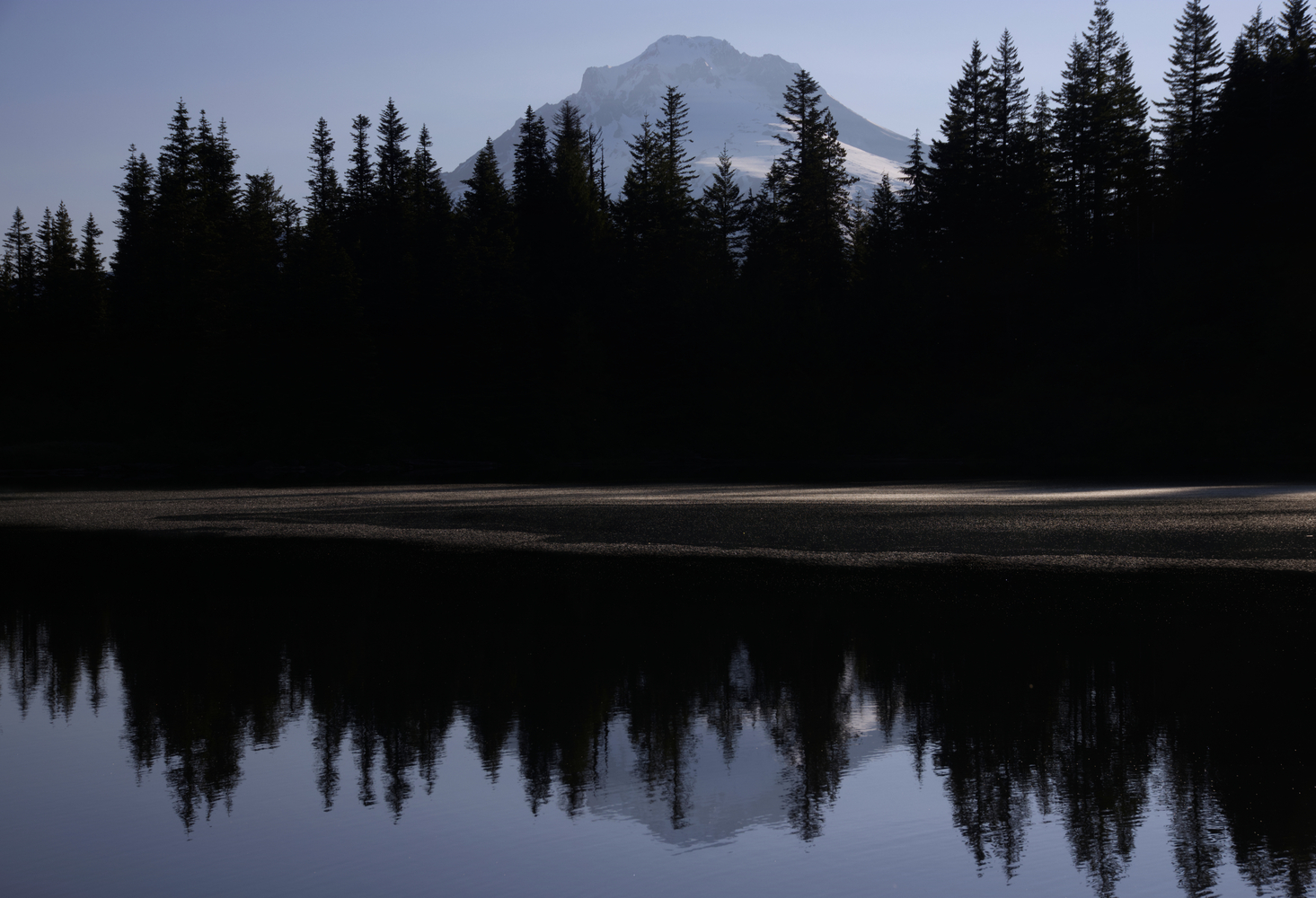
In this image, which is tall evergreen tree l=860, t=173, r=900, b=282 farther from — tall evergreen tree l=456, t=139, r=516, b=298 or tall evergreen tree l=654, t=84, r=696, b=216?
tall evergreen tree l=456, t=139, r=516, b=298

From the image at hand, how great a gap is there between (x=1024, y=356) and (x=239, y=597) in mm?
70975

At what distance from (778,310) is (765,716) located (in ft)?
245

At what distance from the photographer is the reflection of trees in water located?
716 centimetres

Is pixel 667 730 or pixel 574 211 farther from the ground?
pixel 574 211

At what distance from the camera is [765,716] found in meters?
9.59

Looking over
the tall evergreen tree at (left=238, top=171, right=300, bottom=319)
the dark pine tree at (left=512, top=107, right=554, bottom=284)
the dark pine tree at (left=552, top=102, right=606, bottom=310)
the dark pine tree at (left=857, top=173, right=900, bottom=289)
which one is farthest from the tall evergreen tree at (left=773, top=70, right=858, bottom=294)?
the tall evergreen tree at (left=238, top=171, right=300, bottom=319)

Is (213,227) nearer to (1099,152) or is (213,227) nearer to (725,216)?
(725,216)

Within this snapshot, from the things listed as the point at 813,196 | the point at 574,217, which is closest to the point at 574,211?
the point at 574,217

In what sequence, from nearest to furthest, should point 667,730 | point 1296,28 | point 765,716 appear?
1. point 667,730
2. point 765,716
3. point 1296,28

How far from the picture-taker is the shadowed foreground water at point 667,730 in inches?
256

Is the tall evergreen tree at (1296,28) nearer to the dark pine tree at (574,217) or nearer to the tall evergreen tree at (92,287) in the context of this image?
the dark pine tree at (574,217)

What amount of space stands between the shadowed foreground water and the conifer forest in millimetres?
48104

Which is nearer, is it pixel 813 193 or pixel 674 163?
pixel 813 193

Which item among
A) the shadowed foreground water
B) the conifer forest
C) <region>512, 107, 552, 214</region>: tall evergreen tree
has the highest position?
<region>512, 107, 552, 214</region>: tall evergreen tree
